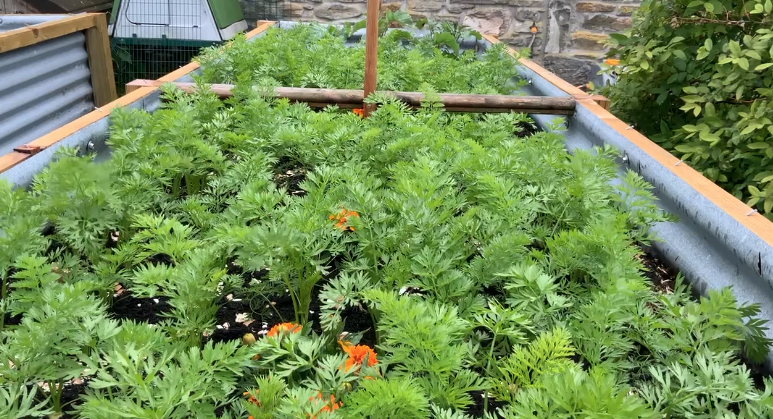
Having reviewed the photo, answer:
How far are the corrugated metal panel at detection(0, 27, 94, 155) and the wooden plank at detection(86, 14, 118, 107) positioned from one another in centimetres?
3

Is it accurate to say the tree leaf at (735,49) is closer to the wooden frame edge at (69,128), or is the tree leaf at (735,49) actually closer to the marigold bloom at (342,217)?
the marigold bloom at (342,217)

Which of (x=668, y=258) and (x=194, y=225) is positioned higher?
(x=194, y=225)

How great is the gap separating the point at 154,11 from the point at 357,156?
4.16 meters

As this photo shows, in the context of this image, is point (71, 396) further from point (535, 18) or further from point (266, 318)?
point (535, 18)

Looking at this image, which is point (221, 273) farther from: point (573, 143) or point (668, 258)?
point (573, 143)

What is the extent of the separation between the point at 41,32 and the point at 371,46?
1829 millimetres

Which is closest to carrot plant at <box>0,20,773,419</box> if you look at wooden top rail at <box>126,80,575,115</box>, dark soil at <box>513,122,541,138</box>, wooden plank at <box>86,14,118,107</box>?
wooden top rail at <box>126,80,575,115</box>

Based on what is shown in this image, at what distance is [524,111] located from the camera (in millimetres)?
2537

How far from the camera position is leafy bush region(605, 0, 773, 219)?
2227 mm

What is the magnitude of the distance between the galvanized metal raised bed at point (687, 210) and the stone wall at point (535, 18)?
12.7ft

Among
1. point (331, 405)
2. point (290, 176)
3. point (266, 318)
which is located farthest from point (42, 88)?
point (331, 405)

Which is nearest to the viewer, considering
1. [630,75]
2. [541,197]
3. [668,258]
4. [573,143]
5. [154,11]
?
[541,197]

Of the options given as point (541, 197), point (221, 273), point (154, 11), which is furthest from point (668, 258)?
point (154, 11)

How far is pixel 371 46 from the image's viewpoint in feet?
7.11
